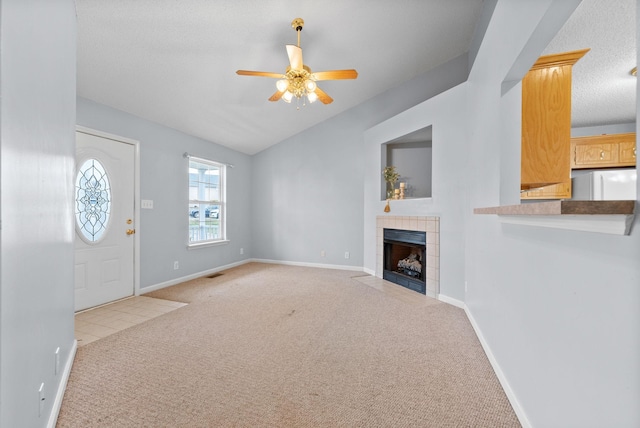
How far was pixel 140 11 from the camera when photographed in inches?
84.2

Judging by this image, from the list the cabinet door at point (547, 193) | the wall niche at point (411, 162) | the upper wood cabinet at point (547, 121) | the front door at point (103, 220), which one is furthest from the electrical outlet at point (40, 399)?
the wall niche at point (411, 162)

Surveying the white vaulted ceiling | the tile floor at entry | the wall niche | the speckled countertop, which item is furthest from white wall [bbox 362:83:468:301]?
the tile floor at entry

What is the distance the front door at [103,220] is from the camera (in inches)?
114

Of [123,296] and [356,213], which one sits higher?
[356,213]

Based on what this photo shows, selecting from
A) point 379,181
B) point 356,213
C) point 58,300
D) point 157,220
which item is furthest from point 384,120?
point 58,300

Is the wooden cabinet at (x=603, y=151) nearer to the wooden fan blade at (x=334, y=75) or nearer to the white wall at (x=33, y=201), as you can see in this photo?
the wooden fan blade at (x=334, y=75)

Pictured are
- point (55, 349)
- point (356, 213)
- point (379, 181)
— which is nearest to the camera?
point (55, 349)

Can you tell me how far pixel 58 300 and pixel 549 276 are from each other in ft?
8.54

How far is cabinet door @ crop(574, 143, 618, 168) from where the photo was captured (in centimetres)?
349

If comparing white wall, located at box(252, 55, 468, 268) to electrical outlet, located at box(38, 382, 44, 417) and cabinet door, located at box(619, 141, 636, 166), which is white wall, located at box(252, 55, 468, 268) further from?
electrical outlet, located at box(38, 382, 44, 417)

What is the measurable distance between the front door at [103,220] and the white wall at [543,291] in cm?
397

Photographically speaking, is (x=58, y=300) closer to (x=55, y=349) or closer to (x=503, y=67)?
(x=55, y=349)

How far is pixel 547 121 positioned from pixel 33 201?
3053 mm

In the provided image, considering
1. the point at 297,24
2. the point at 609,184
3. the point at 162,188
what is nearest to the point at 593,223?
the point at 297,24
